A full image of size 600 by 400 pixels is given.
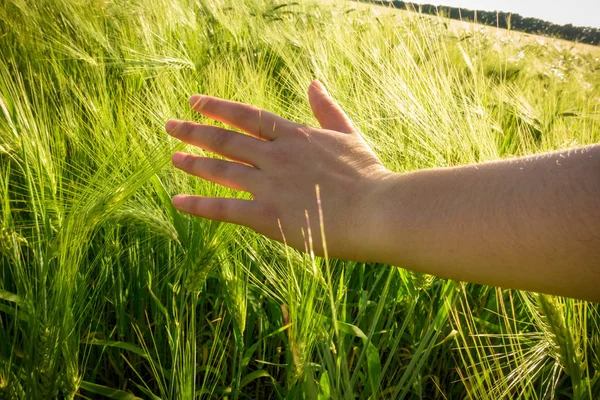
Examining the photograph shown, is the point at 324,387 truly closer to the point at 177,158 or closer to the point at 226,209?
the point at 226,209

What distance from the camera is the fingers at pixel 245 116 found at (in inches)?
31.3

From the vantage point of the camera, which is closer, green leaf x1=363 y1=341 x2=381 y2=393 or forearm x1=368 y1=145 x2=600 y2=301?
forearm x1=368 y1=145 x2=600 y2=301

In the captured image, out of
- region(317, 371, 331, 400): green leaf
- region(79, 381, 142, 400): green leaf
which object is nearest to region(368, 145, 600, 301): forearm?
region(317, 371, 331, 400): green leaf

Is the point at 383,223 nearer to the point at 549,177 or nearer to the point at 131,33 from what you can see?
the point at 549,177

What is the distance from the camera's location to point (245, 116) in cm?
82

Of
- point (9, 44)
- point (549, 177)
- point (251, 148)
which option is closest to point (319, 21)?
point (9, 44)

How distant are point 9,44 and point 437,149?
131 centimetres

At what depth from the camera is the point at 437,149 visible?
105 cm

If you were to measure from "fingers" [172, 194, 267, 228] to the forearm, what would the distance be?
0.17 m

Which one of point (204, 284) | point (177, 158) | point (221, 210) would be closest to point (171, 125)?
point (177, 158)

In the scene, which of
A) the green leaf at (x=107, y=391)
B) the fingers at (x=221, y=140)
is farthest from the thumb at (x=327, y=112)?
the green leaf at (x=107, y=391)

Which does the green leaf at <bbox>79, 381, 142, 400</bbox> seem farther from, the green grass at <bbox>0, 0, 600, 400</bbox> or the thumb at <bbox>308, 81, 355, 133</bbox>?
the thumb at <bbox>308, 81, 355, 133</bbox>

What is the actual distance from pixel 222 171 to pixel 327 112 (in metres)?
0.19

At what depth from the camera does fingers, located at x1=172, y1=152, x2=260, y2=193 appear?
0.76 metres
